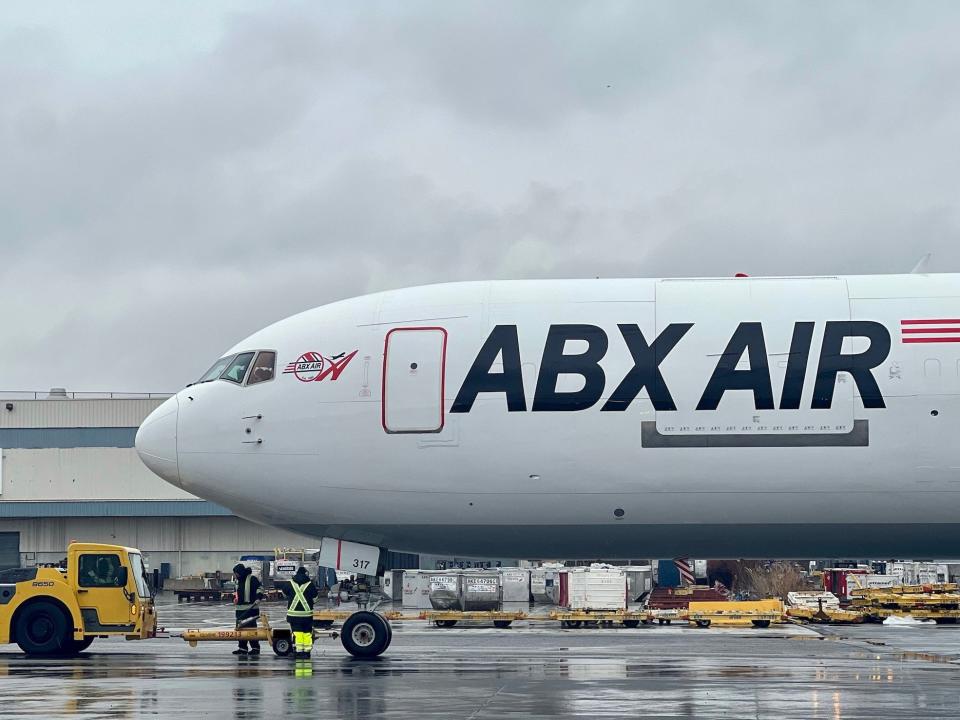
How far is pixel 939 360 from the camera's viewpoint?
19.2 m

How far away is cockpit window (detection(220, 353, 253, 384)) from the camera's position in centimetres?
2162

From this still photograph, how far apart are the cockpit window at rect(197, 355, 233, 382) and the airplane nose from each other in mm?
660

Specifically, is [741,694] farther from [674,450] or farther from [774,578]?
[774,578]

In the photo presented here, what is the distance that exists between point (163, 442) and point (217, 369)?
5.20 feet

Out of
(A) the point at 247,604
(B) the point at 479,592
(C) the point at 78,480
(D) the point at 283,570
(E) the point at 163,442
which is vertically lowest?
(B) the point at 479,592

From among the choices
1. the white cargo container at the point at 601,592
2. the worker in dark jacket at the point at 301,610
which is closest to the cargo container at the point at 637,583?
the white cargo container at the point at 601,592

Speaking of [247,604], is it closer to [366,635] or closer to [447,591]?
[366,635]

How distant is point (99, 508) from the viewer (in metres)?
63.2

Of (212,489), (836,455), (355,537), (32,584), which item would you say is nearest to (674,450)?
(836,455)

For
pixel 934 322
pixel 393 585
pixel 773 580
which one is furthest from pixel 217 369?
pixel 773 580

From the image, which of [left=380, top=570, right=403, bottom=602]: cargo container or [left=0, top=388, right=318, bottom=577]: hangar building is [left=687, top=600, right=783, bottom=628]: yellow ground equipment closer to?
[left=380, top=570, right=403, bottom=602]: cargo container

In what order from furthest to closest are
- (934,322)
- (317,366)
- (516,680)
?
(317,366), (516,680), (934,322)

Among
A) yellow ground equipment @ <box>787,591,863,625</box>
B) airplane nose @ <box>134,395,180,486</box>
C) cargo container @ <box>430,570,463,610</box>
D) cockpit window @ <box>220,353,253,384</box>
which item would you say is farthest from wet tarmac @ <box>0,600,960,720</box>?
cargo container @ <box>430,570,463,610</box>

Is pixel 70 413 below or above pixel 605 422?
above
